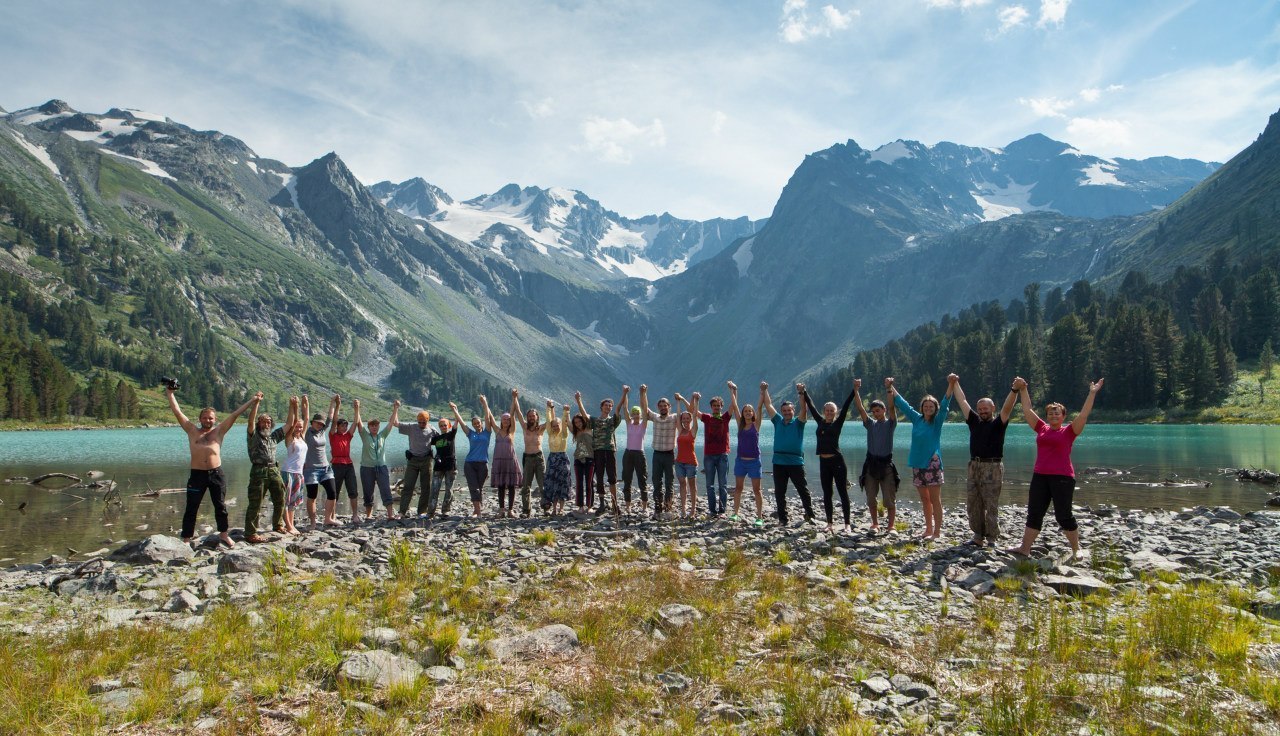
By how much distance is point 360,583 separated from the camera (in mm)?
11312

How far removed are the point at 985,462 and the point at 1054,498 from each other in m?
1.57

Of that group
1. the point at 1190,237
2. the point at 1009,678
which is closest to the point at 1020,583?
the point at 1009,678

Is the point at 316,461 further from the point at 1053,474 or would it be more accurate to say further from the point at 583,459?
the point at 1053,474

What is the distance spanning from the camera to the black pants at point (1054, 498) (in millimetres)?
12242

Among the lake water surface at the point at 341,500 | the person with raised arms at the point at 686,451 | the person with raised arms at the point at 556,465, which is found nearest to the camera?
the person with raised arms at the point at 686,451

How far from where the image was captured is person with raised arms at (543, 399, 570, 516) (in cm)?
2014

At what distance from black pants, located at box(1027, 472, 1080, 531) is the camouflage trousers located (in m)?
1.05

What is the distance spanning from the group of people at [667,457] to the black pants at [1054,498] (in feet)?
0.08

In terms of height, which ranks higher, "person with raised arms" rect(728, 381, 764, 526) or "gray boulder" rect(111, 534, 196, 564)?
"person with raised arms" rect(728, 381, 764, 526)

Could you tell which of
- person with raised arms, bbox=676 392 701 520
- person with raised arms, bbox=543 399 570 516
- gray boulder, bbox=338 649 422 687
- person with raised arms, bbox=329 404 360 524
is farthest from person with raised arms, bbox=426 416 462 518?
gray boulder, bbox=338 649 422 687

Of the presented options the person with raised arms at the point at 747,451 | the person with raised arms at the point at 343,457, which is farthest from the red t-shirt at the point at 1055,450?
the person with raised arms at the point at 343,457

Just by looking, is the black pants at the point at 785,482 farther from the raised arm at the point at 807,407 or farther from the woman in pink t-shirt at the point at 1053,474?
the woman in pink t-shirt at the point at 1053,474

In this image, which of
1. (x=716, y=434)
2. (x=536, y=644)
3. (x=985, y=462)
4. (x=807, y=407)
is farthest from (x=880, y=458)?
(x=536, y=644)

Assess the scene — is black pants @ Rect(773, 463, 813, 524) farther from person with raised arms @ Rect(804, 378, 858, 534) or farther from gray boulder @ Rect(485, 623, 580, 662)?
gray boulder @ Rect(485, 623, 580, 662)
